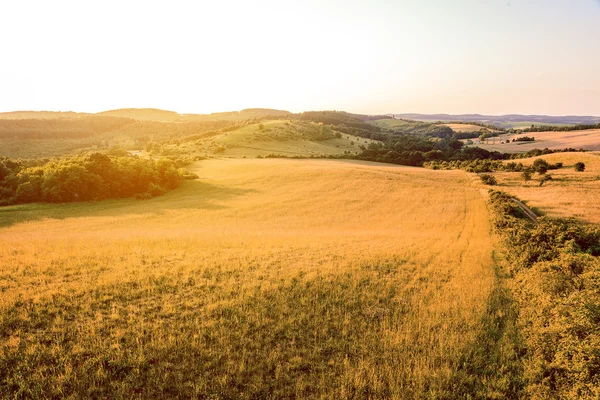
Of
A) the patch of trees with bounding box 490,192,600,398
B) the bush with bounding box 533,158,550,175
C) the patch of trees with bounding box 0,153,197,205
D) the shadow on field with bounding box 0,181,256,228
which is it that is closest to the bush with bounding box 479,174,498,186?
the bush with bounding box 533,158,550,175

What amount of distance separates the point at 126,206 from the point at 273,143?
106m

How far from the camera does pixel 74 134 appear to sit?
636ft

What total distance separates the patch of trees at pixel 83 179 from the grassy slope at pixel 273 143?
6373cm

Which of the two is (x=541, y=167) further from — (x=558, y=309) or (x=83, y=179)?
(x=83, y=179)

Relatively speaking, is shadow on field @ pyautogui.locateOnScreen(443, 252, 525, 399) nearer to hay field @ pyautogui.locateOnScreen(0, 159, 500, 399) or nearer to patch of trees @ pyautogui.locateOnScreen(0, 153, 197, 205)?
hay field @ pyautogui.locateOnScreen(0, 159, 500, 399)

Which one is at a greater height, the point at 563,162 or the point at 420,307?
the point at 563,162

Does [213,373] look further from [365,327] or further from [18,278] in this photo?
[18,278]

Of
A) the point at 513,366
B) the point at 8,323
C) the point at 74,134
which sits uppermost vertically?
the point at 74,134

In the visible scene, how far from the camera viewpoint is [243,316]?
447 inches

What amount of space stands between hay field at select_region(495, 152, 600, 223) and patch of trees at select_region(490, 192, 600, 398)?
17.2 m

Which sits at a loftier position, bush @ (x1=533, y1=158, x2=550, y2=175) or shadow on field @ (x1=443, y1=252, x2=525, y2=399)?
bush @ (x1=533, y1=158, x2=550, y2=175)

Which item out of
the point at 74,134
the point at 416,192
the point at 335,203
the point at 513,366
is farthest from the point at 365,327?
the point at 74,134

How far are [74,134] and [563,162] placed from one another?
248064 mm

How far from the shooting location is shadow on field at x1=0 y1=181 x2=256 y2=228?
40688mm
